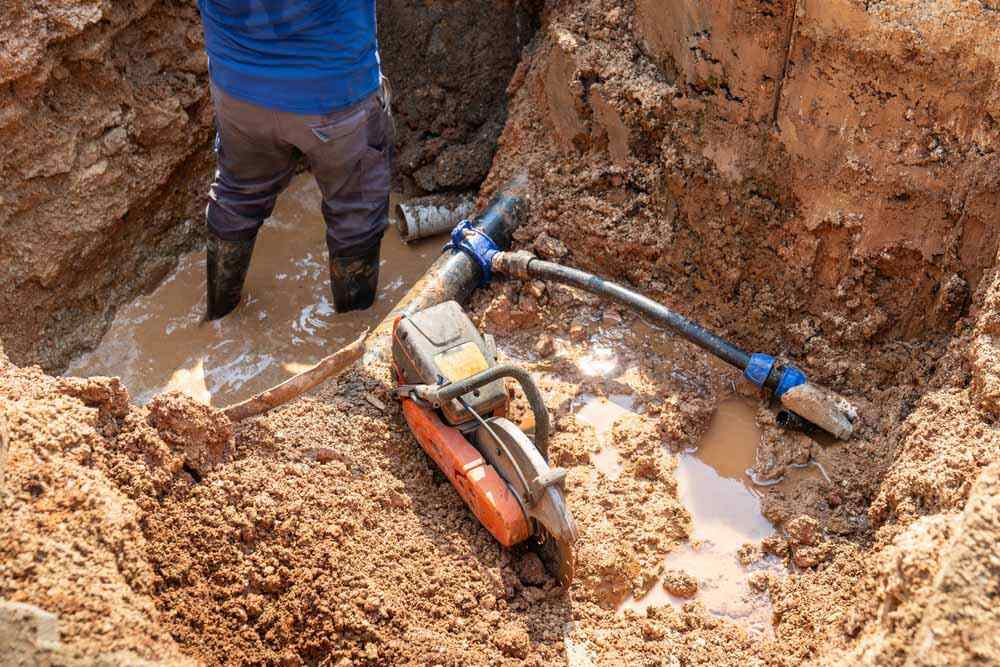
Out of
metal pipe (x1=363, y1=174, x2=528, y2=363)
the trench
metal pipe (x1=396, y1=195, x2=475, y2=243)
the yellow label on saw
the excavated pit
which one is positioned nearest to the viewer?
the excavated pit

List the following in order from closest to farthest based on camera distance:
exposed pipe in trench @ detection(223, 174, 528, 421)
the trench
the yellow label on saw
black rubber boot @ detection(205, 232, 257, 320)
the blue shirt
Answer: the trench, the yellow label on saw, exposed pipe in trench @ detection(223, 174, 528, 421), the blue shirt, black rubber boot @ detection(205, 232, 257, 320)

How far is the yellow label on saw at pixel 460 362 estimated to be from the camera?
108 inches

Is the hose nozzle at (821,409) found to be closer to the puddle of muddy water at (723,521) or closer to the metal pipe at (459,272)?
the puddle of muddy water at (723,521)

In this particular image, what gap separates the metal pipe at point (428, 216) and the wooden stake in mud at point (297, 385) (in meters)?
1.03

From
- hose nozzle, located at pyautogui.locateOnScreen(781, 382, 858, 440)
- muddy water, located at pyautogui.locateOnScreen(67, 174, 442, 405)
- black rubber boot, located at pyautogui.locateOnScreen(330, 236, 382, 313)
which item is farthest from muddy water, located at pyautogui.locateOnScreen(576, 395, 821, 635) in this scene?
muddy water, located at pyautogui.locateOnScreen(67, 174, 442, 405)

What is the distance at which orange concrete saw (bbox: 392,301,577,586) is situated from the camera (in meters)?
2.41

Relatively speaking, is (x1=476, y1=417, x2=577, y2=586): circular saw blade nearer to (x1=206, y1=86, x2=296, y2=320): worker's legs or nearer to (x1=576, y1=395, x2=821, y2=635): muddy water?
(x1=576, y1=395, x2=821, y2=635): muddy water

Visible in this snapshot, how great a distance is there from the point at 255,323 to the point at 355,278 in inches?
19.9

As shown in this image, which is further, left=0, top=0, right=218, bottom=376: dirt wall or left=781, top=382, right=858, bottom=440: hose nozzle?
left=0, top=0, right=218, bottom=376: dirt wall

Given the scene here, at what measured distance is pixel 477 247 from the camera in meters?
3.55

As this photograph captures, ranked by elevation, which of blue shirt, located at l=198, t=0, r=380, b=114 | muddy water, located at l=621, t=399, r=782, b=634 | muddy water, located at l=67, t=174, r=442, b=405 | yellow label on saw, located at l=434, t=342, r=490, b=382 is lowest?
muddy water, located at l=67, t=174, r=442, b=405

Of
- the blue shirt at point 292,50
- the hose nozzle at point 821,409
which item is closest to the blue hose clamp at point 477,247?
the blue shirt at point 292,50

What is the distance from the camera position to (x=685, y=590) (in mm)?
2516

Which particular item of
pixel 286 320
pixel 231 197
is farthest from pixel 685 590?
pixel 231 197
